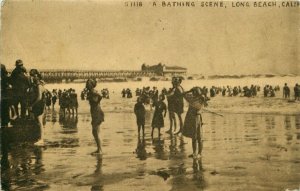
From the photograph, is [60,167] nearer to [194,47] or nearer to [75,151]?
[75,151]

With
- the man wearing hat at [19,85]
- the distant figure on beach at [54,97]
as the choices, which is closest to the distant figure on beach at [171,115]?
the distant figure on beach at [54,97]

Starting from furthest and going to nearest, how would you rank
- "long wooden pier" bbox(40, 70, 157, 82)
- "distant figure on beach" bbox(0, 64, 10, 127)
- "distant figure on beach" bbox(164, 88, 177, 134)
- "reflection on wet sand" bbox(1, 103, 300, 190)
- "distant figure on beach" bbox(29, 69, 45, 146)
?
"distant figure on beach" bbox(164, 88, 177, 134)
"long wooden pier" bbox(40, 70, 157, 82)
"distant figure on beach" bbox(29, 69, 45, 146)
"distant figure on beach" bbox(0, 64, 10, 127)
"reflection on wet sand" bbox(1, 103, 300, 190)

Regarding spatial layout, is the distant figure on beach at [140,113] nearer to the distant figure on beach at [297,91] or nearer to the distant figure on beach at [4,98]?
the distant figure on beach at [4,98]

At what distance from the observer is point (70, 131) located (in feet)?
22.1

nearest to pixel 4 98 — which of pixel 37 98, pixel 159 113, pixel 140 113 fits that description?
pixel 37 98

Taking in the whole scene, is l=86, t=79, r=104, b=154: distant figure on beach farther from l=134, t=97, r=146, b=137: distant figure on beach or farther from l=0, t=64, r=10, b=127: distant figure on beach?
l=0, t=64, r=10, b=127: distant figure on beach

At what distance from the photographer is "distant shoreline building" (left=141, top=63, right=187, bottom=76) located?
6457 millimetres

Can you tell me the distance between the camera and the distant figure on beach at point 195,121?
609 centimetres

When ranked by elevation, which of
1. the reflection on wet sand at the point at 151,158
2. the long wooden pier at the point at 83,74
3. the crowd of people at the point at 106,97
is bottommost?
the reflection on wet sand at the point at 151,158

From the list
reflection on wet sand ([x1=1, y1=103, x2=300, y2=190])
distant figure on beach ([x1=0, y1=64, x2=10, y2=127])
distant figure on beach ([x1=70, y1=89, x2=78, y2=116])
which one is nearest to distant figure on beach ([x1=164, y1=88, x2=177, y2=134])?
reflection on wet sand ([x1=1, y1=103, x2=300, y2=190])

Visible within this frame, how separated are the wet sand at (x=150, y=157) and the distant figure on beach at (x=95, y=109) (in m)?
0.10

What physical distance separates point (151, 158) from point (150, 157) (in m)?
0.03

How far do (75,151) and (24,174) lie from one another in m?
0.78

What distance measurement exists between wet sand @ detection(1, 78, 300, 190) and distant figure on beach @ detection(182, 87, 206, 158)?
16cm
